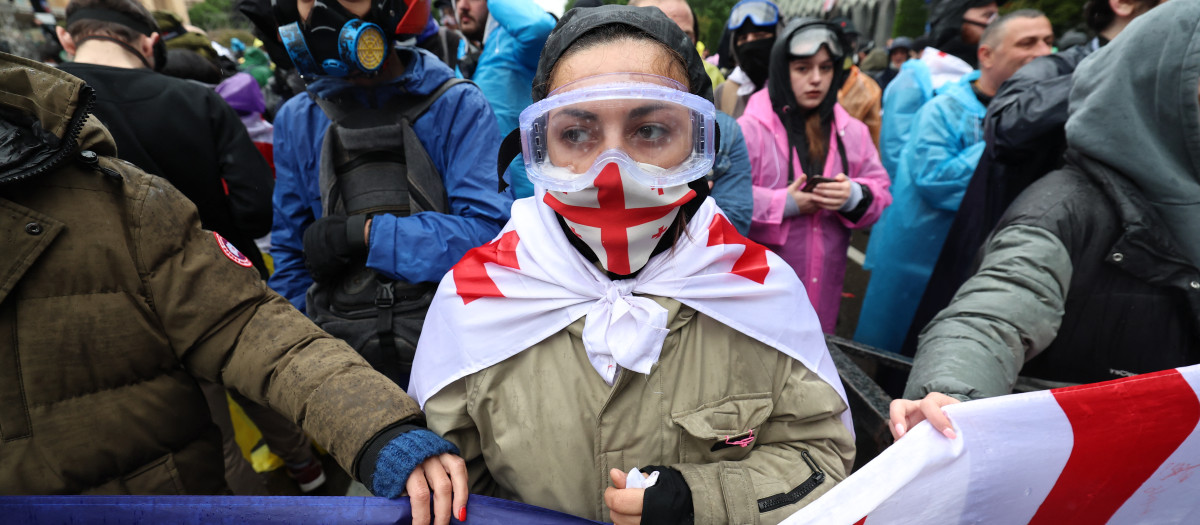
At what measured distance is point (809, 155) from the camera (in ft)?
11.9

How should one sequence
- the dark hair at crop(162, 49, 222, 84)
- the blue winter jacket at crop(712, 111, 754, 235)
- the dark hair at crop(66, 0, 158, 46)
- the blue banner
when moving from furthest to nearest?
the dark hair at crop(162, 49, 222, 84) → the blue winter jacket at crop(712, 111, 754, 235) → the dark hair at crop(66, 0, 158, 46) → the blue banner

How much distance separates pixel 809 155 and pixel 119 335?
3400 mm

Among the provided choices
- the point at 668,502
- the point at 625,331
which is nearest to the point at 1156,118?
the point at 625,331

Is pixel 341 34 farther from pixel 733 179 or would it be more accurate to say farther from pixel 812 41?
pixel 812 41

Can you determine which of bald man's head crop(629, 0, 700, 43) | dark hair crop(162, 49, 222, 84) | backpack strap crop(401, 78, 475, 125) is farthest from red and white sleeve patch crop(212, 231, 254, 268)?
dark hair crop(162, 49, 222, 84)

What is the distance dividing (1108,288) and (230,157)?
373cm

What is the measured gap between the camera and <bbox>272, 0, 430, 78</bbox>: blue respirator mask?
7.19 ft

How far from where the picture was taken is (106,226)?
140 cm

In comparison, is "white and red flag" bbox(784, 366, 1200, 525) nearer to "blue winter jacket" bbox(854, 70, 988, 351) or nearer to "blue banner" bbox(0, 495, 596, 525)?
"blue banner" bbox(0, 495, 596, 525)

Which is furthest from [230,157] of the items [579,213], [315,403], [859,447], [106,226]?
[859,447]

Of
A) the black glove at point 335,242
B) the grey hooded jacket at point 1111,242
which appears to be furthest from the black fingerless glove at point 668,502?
the black glove at point 335,242

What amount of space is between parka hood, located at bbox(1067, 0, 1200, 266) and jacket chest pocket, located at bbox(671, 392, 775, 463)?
1.45m

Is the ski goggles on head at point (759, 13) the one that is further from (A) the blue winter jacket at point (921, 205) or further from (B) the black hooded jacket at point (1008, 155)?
(B) the black hooded jacket at point (1008, 155)

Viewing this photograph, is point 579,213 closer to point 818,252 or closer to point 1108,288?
point 1108,288
